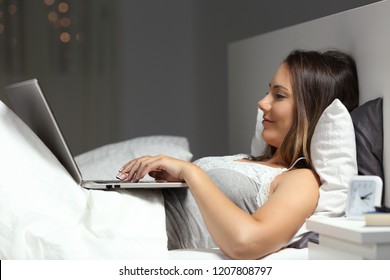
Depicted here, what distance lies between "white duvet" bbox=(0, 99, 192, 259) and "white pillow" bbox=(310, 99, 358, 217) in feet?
1.36

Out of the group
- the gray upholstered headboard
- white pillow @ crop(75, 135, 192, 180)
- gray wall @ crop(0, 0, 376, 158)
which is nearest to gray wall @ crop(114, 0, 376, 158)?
gray wall @ crop(0, 0, 376, 158)

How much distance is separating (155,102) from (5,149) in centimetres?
313

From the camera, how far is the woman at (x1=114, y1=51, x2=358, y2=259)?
5.28ft

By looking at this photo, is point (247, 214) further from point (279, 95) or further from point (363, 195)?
point (279, 95)

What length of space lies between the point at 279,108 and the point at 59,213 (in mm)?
751

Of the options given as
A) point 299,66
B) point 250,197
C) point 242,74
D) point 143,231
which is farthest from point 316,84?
point 242,74

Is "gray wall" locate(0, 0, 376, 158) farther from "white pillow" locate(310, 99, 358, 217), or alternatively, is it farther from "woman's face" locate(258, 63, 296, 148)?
"white pillow" locate(310, 99, 358, 217)

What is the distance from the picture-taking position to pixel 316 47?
239 centimetres

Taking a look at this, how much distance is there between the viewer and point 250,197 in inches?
74.8

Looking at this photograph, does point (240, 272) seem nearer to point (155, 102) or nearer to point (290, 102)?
point (290, 102)

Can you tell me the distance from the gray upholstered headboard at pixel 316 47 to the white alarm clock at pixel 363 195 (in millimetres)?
437

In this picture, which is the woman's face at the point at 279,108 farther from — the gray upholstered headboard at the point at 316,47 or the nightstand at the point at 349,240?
the nightstand at the point at 349,240

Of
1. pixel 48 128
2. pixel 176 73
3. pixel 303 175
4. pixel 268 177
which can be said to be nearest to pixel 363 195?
pixel 303 175

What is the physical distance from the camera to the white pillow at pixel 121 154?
2435 millimetres
